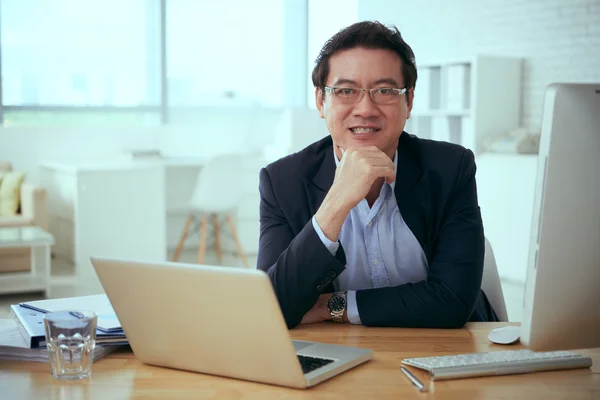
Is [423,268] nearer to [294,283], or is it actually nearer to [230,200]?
[294,283]

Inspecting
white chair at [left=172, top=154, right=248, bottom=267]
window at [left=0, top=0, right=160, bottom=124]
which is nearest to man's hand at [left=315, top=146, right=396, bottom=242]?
white chair at [left=172, top=154, right=248, bottom=267]

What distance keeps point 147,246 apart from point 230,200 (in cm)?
68

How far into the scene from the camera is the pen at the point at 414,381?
46.8 inches

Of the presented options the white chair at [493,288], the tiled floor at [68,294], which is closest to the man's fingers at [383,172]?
the white chair at [493,288]

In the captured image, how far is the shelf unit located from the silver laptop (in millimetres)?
4906

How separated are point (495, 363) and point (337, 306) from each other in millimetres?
446

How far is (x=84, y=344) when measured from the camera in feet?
4.12

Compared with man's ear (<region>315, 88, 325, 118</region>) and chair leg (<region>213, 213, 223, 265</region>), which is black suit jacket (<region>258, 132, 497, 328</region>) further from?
chair leg (<region>213, 213, 223, 265</region>)

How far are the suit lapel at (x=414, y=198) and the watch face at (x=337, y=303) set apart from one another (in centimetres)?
28

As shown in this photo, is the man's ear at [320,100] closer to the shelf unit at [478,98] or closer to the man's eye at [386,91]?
the man's eye at [386,91]

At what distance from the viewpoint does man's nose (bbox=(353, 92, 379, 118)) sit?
1.83 metres

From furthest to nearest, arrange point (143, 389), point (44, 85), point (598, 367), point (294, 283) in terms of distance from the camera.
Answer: point (44, 85) < point (294, 283) < point (598, 367) < point (143, 389)

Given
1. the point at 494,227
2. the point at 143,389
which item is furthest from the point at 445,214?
the point at 494,227

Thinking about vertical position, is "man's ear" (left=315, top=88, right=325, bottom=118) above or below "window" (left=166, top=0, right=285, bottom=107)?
below
